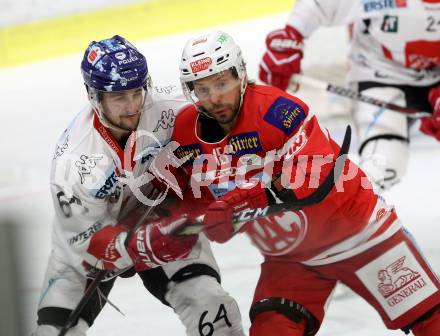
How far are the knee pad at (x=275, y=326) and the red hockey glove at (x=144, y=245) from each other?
0.26 metres

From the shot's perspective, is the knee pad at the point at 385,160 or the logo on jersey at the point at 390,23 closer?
the knee pad at the point at 385,160

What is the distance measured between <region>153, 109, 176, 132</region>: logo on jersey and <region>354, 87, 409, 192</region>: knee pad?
1056 mm

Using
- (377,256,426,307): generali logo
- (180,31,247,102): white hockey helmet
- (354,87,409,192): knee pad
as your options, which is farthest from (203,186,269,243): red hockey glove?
(354,87,409,192): knee pad

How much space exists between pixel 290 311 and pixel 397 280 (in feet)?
0.95

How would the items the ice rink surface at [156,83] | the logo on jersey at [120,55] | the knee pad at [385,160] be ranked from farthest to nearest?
1. the knee pad at [385,160]
2. the ice rink surface at [156,83]
3. the logo on jersey at [120,55]

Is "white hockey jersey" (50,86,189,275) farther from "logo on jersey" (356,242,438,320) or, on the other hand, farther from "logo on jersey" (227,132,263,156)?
"logo on jersey" (356,242,438,320)

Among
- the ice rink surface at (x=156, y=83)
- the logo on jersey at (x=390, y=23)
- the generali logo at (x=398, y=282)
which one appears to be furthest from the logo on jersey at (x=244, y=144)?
the logo on jersey at (x=390, y=23)

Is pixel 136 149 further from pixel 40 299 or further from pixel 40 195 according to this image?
pixel 40 195

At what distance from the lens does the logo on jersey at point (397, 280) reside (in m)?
2.45

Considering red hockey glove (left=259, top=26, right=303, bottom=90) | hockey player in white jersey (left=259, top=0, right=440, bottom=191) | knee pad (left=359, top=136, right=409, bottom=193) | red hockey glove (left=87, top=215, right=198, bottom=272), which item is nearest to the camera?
red hockey glove (left=87, top=215, right=198, bottom=272)

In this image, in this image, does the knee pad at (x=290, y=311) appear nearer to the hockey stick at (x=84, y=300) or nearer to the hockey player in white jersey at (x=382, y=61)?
the hockey stick at (x=84, y=300)

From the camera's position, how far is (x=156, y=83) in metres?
4.80

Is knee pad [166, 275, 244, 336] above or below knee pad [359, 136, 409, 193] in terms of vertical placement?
above

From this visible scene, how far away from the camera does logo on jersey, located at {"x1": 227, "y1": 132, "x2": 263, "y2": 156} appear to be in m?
2.40
